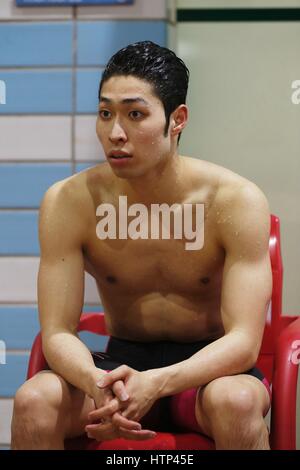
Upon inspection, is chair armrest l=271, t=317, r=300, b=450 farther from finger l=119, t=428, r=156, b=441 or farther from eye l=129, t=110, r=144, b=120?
eye l=129, t=110, r=144, b=120

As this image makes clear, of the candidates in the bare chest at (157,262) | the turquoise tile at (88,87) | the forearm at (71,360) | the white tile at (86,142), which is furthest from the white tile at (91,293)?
the forearm at (71,360)

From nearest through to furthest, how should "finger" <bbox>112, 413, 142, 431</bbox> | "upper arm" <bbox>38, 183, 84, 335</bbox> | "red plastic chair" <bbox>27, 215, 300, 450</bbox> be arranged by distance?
"finger" <bbox>112, 413, 142, 431</bbox> < "red plastic chair" <bbox>27, 215, 300, 450</bbox> < "upper arm" <bbox>38, 183, 84, 335</bbox>

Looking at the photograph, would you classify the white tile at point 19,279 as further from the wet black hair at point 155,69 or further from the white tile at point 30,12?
the wet black hair at point 155,69

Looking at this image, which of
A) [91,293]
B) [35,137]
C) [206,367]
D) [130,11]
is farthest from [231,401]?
[130,11]

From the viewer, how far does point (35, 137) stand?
298cm

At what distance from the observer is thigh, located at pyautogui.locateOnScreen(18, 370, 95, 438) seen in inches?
68.7

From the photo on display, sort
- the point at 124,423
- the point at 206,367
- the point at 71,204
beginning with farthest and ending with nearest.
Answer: the point at 71,204, the point at 206,367, the point at 124,423

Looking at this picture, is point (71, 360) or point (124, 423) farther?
point (71, 360)

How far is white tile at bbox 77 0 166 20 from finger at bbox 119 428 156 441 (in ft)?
5.65

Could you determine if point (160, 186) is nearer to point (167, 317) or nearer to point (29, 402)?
point (167, 317)

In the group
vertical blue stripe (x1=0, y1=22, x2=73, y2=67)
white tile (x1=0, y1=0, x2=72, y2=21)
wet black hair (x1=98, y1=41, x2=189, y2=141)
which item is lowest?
wet black hair (x1=98, y1=41, x2=189, y2=141)

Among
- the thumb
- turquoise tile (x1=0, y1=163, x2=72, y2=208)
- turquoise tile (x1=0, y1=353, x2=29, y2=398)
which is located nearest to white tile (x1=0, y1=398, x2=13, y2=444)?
turquoise tile (x1=0, y1=353, x2=29, y2=398)

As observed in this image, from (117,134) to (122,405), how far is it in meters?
0.61
